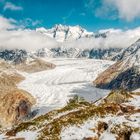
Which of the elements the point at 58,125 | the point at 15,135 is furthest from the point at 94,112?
the point at 15,135

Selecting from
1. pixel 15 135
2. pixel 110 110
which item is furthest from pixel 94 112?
pixel 15 135

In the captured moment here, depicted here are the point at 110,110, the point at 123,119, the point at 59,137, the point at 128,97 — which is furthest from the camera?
the point at 128,97

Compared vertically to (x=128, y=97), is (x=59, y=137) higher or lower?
lower

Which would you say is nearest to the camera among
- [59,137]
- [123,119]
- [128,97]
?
[59,137]

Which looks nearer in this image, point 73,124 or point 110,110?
point 73,124

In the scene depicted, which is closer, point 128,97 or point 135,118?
point 135,118

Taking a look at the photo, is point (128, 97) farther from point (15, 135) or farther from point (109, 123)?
point (15, 135)

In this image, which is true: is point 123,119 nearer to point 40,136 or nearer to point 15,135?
point 40,136

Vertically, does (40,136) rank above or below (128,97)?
below

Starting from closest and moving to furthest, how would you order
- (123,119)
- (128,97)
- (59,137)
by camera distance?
1. (59,137)
2. (123,119)
3. (128,97)
